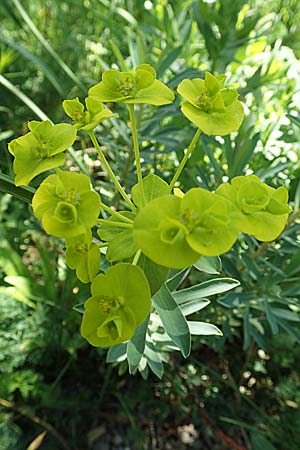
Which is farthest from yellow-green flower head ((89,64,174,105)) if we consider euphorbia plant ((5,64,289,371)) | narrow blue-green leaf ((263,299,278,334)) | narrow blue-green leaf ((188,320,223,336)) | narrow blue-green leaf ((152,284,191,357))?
narrow blue-green leaf ((263,299,278,334))

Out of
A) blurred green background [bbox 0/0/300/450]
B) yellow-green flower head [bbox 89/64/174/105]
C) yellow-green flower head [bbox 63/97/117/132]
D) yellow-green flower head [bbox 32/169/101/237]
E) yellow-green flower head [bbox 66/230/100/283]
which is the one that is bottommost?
blurred green background [bbox 0/0/300/450]

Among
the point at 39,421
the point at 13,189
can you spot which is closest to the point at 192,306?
the point at 13,189

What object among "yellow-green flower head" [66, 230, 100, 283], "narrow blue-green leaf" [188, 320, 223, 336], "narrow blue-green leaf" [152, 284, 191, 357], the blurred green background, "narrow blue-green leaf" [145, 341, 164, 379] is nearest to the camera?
"yellow-green flower head" [66, 230, 100, 283]

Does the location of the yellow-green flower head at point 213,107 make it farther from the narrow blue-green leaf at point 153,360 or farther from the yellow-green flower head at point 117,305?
the narrow blue-green leaf at point 153,360

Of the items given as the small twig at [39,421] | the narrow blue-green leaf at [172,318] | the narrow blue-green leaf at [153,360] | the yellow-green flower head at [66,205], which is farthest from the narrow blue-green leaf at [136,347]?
the small twig at [39,421]

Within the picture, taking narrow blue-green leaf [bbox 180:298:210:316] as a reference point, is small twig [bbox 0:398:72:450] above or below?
below

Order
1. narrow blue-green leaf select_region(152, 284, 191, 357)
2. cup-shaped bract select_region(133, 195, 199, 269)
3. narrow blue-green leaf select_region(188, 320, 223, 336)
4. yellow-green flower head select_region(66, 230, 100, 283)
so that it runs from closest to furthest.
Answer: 1. cup-shaped bract select_region(133, 195, 199, 269)
2. yellow-green flower head select_region(66, 230, 100, 283)
3. narrow blue-green leaf select_region(152, 284, 191, 357)
4. narrow blue-green leaf select_region(188, 320, 223, 336)

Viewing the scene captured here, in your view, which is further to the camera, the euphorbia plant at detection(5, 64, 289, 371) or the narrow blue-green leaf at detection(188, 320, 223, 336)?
Result: the narrow blue-green leaf at detection(188, 320, 223, 336)

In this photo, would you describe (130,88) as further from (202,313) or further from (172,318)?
(202,313)

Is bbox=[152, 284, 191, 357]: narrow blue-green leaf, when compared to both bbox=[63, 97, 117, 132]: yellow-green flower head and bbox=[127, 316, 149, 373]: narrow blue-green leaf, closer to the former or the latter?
bbox=[127, 316, 149, 373]: narrow blue-green leaf

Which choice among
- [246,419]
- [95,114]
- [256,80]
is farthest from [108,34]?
[246,419]
